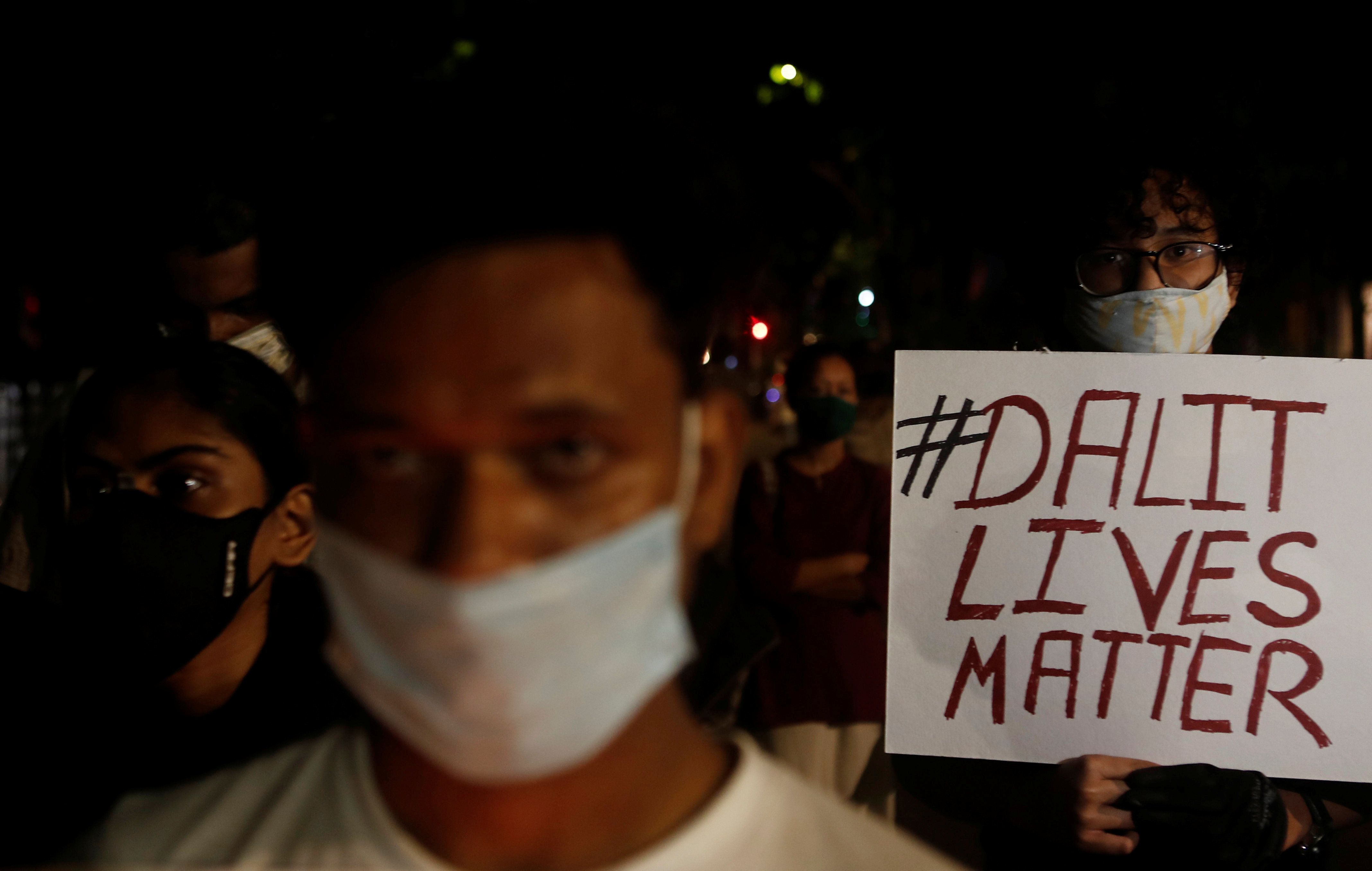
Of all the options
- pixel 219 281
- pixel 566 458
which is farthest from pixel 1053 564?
pixel 219 281

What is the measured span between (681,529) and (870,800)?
67 centimetres

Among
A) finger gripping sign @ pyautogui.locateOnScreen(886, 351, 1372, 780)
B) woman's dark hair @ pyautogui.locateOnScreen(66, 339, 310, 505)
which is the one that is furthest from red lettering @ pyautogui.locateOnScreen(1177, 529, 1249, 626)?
woman's dark hair @ pyautogui.locateOnScreen(66, 339, 310, 505)

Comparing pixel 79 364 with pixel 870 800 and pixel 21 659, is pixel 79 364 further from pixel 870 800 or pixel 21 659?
pixel 870 800

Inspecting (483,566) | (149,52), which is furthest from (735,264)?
(149,52)

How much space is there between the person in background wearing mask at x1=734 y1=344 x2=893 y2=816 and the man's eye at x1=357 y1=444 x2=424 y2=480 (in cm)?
115

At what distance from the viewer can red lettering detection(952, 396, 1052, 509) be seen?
148cm

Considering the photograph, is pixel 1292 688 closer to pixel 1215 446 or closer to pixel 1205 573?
pixel 1205 573

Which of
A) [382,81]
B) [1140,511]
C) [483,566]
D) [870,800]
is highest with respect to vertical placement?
[382,81]

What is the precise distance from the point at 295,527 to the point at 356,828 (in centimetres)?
57

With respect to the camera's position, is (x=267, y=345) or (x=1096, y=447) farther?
(x=267, y=345)

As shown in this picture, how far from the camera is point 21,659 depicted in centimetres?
167

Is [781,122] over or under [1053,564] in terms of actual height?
over

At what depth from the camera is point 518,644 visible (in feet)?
3.23

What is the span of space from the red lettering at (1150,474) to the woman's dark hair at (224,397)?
128 centimetres
